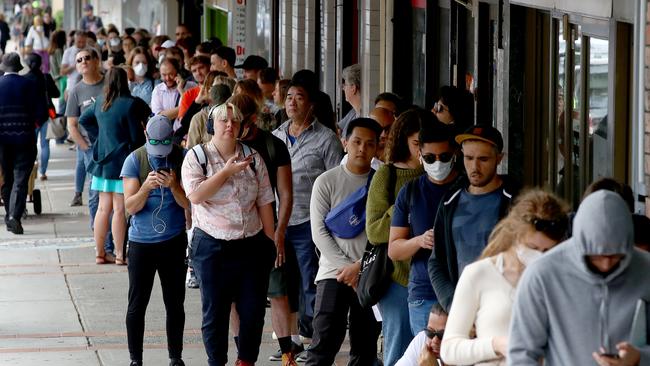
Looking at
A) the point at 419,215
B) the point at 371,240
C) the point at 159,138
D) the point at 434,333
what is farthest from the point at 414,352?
the point at 159,138

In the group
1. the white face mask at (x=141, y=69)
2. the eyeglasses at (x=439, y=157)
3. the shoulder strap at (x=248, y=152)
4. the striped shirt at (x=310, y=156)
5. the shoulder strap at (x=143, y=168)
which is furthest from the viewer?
the white face mask at (x=141, y=69)

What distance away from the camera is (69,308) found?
11562mm

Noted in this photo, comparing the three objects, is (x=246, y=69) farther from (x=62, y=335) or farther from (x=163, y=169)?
(x=163, y=169)

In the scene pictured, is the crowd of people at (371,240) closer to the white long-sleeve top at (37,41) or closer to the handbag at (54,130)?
the handbag at (54,130)

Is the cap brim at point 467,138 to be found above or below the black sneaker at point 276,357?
above

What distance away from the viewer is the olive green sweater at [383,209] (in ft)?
24.9

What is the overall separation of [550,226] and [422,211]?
1972 mm

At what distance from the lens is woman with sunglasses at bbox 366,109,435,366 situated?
7.62 meters

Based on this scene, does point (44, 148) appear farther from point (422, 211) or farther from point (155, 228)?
point (422, 211)

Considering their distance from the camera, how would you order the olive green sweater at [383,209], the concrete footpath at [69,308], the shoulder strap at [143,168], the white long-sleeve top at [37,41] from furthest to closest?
1. the white long-sleeve top at [37,41]
2. the concrete footpath at [69,308]
3. the shoulder strap at [143,168]
4. the olive green sweater at [383,209]

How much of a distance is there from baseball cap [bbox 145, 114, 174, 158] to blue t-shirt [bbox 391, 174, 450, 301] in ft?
7.19

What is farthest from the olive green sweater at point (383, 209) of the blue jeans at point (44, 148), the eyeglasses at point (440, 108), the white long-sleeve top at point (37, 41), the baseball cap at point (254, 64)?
the white long-sleeve top at point (37, 41)

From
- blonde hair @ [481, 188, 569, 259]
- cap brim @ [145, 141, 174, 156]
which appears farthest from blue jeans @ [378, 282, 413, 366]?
blonde hair @ [481, 188, 569, 259]

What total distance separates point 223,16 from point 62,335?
54.5ft
